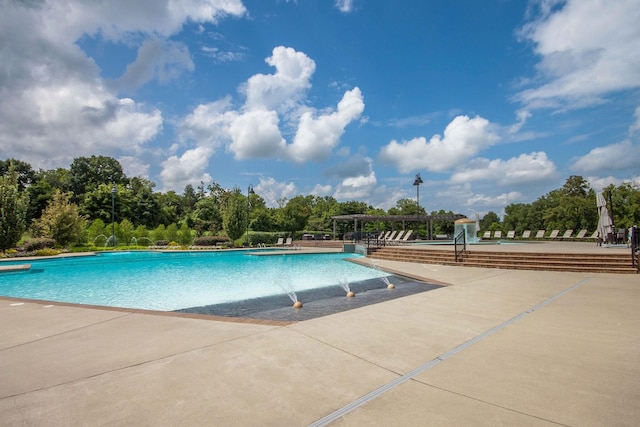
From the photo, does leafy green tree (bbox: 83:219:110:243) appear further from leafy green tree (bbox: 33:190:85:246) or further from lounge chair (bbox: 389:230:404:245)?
lounge chair (bbox: 389:230:404:245)

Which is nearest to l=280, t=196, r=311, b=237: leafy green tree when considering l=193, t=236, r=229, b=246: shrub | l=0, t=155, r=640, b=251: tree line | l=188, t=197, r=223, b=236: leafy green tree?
l=0, t=155, r=640, b=251: tree line

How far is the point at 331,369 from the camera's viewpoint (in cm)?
289

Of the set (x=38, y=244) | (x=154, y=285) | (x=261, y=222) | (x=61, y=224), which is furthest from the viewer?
(x=261, y=222)

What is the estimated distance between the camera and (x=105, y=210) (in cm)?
3775

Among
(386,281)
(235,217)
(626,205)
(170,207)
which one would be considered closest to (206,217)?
(170,207)

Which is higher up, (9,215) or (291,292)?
(9,215)

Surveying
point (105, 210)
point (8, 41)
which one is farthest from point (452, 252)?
point (105, 210)

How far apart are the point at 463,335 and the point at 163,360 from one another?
333 centimetres

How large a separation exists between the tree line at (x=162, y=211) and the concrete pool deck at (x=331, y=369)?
19389 mm

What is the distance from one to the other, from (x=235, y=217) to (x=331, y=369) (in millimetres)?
24700

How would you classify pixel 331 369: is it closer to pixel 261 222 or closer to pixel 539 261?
pixel 539 261

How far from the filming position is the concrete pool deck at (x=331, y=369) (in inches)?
84.7

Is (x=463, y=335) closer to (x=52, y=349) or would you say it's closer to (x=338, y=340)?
(x=338, y=340)

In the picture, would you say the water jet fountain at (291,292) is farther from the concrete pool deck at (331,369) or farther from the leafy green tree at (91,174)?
the leafy green tree at (91,174)
